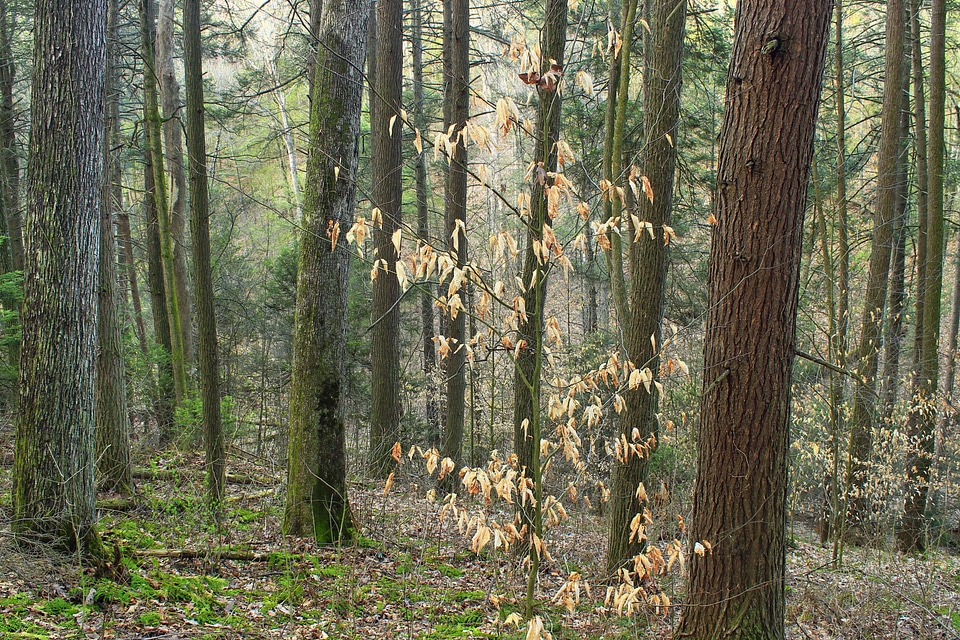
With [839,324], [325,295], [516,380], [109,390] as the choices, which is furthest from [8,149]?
[839,324]

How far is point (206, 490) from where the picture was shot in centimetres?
645

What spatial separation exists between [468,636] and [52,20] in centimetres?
504

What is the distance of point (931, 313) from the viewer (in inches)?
373

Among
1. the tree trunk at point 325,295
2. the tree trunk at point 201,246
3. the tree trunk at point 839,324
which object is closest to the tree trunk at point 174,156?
the tree trunk at point 201,246

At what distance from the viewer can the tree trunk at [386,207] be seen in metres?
9.35

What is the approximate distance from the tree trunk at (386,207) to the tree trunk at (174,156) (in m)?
2.80

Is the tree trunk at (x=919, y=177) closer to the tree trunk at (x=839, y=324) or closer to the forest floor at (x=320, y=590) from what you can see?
the tree trunk at (x=839, y=324)

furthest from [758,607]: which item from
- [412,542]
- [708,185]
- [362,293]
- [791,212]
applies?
[362,293]

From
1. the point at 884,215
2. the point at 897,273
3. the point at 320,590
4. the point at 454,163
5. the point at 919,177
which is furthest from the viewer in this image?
the point at 897,273

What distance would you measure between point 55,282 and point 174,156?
28.4ft

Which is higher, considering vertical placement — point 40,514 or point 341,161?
point 341,161

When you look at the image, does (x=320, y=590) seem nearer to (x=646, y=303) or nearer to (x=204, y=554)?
(x=204, y=554)

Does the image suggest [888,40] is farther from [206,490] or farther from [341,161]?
[206,490]

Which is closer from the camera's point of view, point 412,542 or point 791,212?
point 791,212
